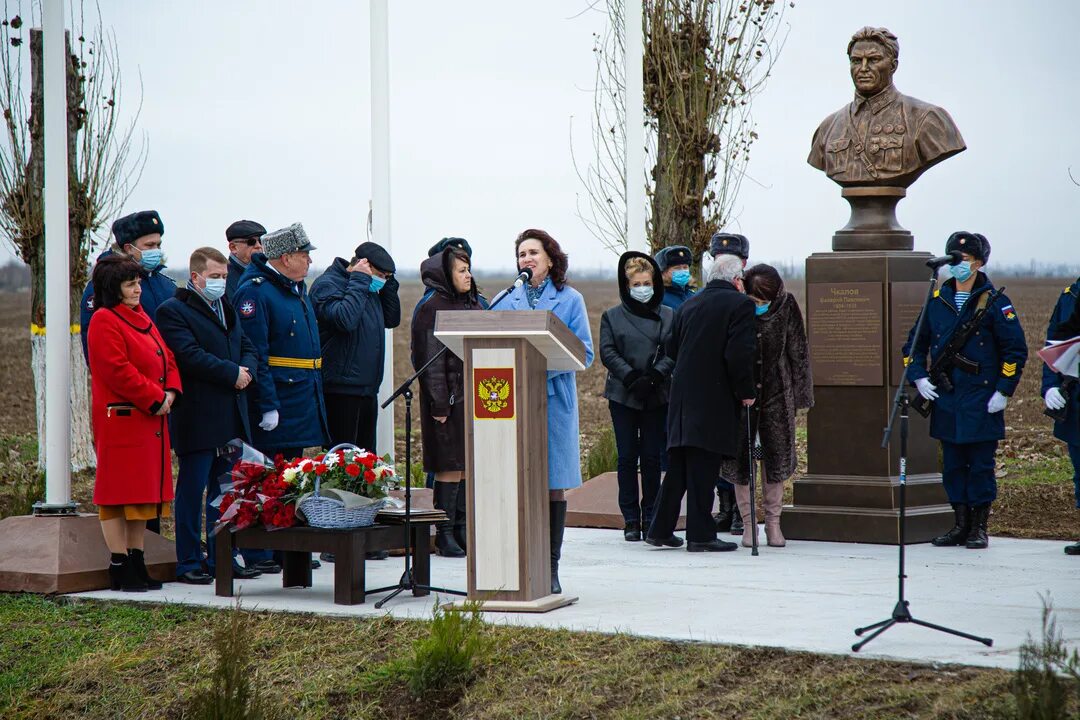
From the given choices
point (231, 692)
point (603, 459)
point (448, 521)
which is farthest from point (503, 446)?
point (603, 459)

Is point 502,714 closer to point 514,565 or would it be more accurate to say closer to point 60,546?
point 514,565

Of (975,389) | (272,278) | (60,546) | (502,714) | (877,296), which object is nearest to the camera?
(502,714)

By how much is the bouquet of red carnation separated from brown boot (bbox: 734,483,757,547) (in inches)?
124

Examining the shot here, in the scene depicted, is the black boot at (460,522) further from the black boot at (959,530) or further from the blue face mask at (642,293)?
the black boot at (959,530)

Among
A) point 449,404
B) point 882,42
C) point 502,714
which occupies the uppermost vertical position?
point 882,42

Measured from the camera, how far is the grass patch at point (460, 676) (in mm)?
4898

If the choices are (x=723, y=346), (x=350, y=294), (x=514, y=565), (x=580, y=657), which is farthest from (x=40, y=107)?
(x=580, y=657)

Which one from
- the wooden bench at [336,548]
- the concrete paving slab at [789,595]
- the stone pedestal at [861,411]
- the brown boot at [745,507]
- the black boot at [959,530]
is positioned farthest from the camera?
the stone pedestal at [861,411]

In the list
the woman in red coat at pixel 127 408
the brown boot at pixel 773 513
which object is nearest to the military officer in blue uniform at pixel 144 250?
the woman in red coat at pixel 127 408

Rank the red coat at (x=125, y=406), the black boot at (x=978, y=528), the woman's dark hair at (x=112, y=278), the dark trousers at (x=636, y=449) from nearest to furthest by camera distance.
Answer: the red coat at (x=125, y=406), the woman's dark hair at (x=112, y=278), the black boot at (x=978, y=528), the dark trousers at (x=636, y=449)

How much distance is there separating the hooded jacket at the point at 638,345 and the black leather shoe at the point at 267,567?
2622mm

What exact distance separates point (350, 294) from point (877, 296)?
3.58 metres

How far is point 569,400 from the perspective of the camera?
695 centimetres

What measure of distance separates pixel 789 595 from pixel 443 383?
2730 mm
